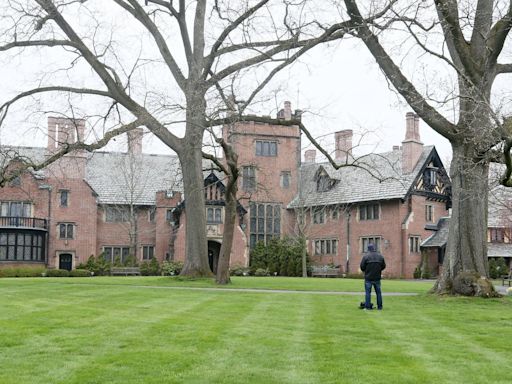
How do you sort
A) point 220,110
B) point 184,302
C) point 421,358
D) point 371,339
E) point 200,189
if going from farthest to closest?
point 200,189
point 220,110
point 184,302
point 371,339
point 421,358

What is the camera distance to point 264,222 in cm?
5394

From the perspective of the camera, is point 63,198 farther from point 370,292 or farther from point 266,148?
point 370,292

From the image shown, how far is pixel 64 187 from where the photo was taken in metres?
50.1

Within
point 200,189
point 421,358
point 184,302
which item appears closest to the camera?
point 421,358

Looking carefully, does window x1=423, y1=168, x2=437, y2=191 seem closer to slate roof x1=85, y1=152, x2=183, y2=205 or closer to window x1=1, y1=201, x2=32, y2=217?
slate roof x1=85, y1=152, x2=183, y2=205

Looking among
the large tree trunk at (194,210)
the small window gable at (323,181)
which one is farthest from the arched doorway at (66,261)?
the large tree trunk at (194,210)

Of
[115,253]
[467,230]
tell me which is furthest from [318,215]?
[467,230]

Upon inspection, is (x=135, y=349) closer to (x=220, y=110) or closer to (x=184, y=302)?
(x=184, y=302)

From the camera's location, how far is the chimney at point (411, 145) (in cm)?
4794

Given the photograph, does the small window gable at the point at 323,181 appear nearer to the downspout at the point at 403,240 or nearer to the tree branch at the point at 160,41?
the downspout at the point at 403,240

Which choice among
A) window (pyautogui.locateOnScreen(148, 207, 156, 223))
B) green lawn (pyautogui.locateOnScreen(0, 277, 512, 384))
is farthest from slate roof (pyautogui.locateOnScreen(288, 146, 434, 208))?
Answer: green lawn (pyautogui.locateOnScreen(0, 277, 512, 384))

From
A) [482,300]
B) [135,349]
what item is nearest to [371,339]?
[135,349]

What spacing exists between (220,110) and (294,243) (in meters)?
26.9

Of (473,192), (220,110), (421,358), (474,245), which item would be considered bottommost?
(421,358)
